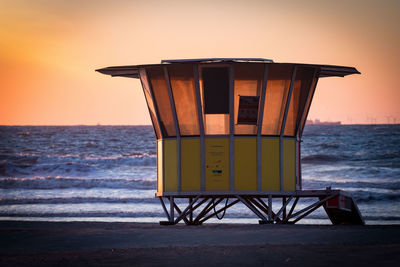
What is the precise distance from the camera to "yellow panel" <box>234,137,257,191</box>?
632 inches

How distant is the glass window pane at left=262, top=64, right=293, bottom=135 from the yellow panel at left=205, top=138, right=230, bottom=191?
904mm

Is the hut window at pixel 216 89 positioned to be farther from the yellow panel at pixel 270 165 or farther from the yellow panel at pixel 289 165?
the yellow panel at pixel 289 165

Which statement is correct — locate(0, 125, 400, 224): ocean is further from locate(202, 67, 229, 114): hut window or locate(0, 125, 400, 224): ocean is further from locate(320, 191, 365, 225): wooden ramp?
locate(202, 67, 229, 114): hut window

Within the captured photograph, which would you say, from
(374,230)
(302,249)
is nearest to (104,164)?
(374,230)

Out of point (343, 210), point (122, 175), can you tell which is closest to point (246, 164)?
point (343, 210)

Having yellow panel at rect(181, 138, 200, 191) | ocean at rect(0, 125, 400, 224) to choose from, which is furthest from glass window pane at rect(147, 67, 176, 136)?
ocean at rect(0, 125, 400, 224)

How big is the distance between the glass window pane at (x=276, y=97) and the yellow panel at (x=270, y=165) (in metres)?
0.24

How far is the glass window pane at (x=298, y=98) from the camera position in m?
16.2

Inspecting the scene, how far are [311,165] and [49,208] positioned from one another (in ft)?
85.8

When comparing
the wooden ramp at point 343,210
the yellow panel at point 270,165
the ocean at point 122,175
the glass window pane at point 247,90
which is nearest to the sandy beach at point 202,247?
the yellow panel at point 270,165

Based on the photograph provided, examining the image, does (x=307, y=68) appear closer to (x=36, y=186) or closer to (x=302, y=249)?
(x=302, y=249)

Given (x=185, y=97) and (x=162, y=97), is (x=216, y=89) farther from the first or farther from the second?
(x=162, y=97)

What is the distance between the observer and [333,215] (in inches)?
730

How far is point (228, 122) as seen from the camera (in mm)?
16000
